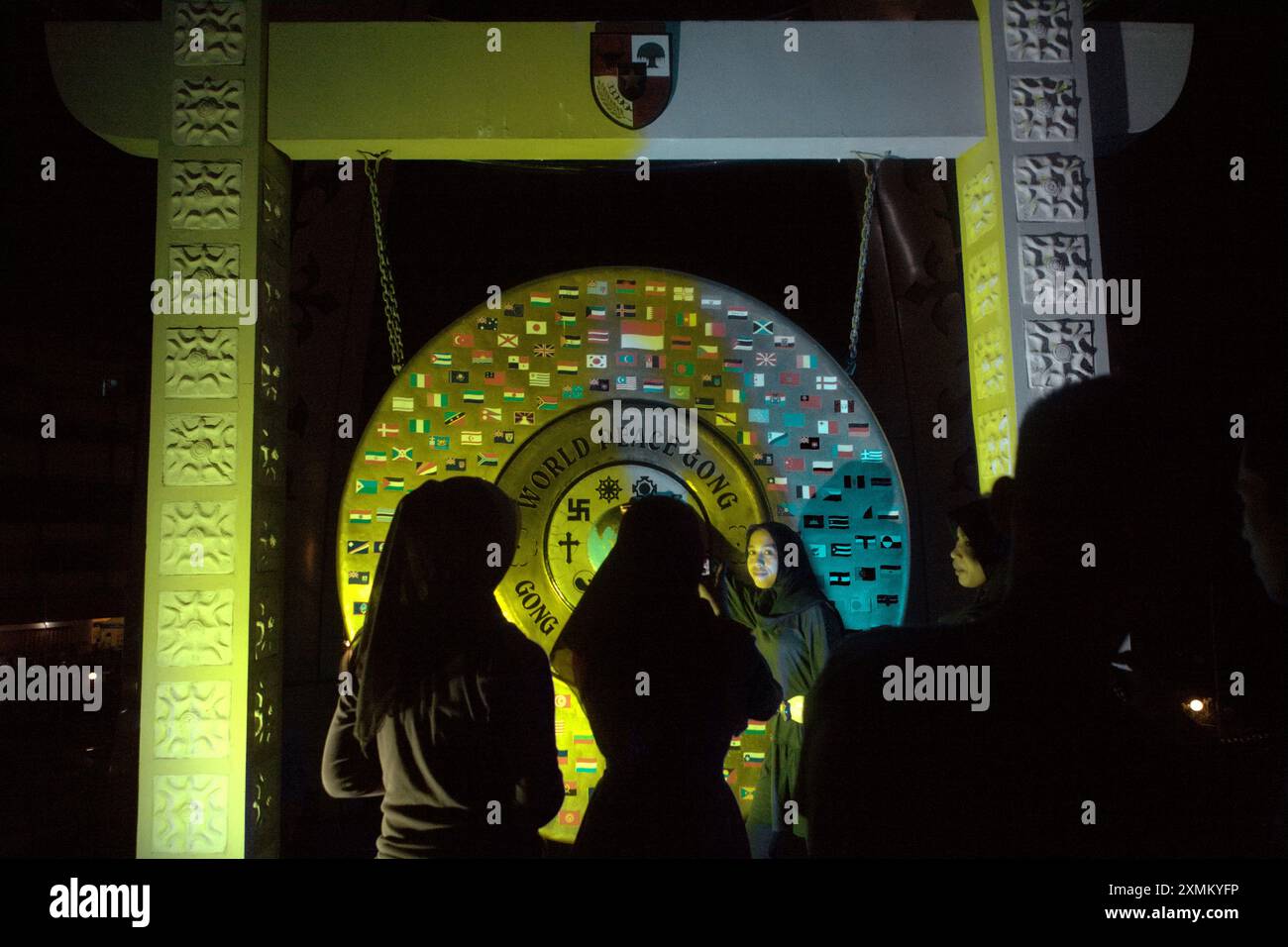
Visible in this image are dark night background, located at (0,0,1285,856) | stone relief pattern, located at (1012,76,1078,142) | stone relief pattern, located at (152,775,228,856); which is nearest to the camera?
stone relief pattern, located at (152,775,228,856)

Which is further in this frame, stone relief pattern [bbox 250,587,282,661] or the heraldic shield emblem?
the heraldic shield emblem

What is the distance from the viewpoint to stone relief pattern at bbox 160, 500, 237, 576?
2258 mm

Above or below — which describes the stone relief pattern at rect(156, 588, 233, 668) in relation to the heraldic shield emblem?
below

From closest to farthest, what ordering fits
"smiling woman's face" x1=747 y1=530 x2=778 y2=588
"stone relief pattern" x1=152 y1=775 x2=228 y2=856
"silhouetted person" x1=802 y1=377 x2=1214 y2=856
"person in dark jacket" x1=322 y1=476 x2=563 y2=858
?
"silhouetted person" x1=802 y1=377 x2=1214 y2=856, "person in dark jacket" x1=322 y1=476 x2=563 y2=858, "stone relief pattern" x1=152 y1=775 x2=228 y2=856, "smiling woman's face" x1=747 y1=530 x2=778 y2=588

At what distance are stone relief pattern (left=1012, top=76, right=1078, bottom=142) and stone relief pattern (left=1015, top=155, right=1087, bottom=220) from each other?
0.06 m

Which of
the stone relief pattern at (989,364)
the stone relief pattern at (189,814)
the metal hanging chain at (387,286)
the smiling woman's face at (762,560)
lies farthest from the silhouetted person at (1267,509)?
the stone relief pattern at (189,814)

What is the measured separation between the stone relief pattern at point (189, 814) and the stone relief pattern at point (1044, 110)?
2849mm

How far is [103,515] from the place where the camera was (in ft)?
17.0

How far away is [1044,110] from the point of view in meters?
2.38

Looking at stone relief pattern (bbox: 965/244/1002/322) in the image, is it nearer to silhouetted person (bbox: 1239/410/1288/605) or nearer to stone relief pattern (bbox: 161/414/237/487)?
silhouetted person (bbox: 1239/410/1288/605)

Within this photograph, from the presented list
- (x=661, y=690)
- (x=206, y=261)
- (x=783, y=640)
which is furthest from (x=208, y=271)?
(x=783, y=640)

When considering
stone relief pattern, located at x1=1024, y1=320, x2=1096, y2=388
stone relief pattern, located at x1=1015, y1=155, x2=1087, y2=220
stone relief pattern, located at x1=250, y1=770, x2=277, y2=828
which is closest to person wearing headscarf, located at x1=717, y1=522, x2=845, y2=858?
stone relief pattern, located at x1=1024, y1=320, x2=1096, y2=388
